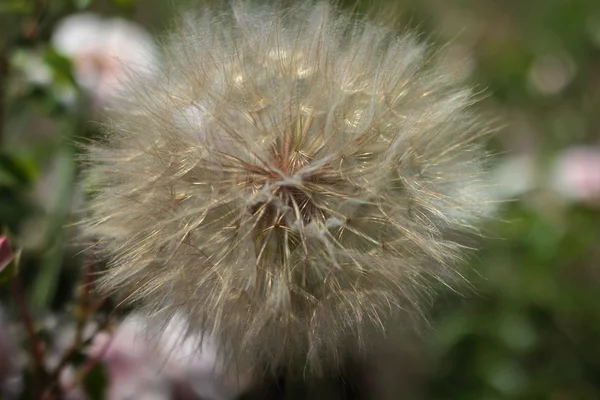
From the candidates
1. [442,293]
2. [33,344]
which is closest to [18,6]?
[33,344]

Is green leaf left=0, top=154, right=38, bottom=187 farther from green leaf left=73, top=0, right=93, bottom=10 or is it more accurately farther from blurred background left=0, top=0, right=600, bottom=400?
green leaf left=73, top=0, right=93, bottom=10

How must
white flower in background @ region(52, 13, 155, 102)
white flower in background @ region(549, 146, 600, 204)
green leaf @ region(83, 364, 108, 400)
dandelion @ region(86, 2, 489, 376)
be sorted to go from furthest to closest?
white flower in background @ region(549, 146, 600, 204) → white flower in background @ region(52, 13, 155, 102) → green leaf @ region(83, 364, 108, 400) → dandelion @ region(86, 2, 489, 376)

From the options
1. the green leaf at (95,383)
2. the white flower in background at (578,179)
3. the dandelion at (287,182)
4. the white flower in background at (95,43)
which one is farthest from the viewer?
the white flower in background at (578,179)

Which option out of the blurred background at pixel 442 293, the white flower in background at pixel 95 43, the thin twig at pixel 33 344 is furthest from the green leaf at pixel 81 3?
the thin twig at pixel 33 344

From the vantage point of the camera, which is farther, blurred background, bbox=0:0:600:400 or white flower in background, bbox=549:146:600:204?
white flower in background, bbox=549:146:600:204

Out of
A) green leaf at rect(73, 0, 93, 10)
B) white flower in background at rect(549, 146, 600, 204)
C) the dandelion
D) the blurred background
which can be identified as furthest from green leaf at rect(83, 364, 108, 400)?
white flower in background at rect(549, 146, 600, 204)

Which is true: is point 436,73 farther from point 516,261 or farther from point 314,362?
point 516,261

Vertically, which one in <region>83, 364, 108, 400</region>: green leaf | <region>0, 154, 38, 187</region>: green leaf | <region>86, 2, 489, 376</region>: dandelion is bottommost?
<region>83, 364, 108, 400</region>: green leaf

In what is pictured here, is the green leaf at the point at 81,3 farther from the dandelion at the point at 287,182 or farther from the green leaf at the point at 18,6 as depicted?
the dandelion at the point at 287,182
